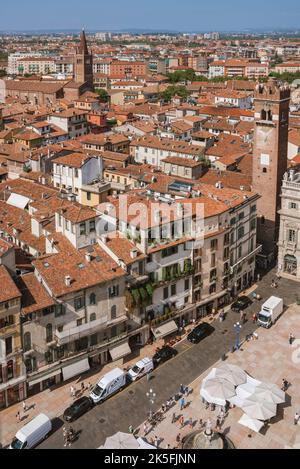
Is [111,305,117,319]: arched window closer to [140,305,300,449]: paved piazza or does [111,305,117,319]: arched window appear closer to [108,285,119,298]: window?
[108,285,119,298]: window

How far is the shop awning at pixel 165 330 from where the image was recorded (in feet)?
178

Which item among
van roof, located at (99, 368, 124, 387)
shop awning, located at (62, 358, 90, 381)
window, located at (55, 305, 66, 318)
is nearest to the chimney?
window, located at (55, 305, 66, 318)

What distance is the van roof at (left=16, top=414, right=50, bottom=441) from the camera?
135ft

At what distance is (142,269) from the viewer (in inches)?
2068

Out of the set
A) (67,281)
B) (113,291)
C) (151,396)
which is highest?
(67,281)

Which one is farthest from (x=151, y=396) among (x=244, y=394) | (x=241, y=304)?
(x=241, y=304)

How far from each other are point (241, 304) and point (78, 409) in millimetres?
25209

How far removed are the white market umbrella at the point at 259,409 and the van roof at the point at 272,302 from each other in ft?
56.0

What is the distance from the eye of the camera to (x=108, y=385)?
46.8 m

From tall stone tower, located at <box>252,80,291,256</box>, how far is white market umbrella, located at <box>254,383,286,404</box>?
32.0 m

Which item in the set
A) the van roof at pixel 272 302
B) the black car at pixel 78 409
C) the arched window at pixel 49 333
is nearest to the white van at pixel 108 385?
the black car at pixel 78 409

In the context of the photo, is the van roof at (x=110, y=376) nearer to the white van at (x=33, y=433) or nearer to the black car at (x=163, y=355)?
the black car at (x=163, y=355)

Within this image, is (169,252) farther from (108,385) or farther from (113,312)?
(108,385)
